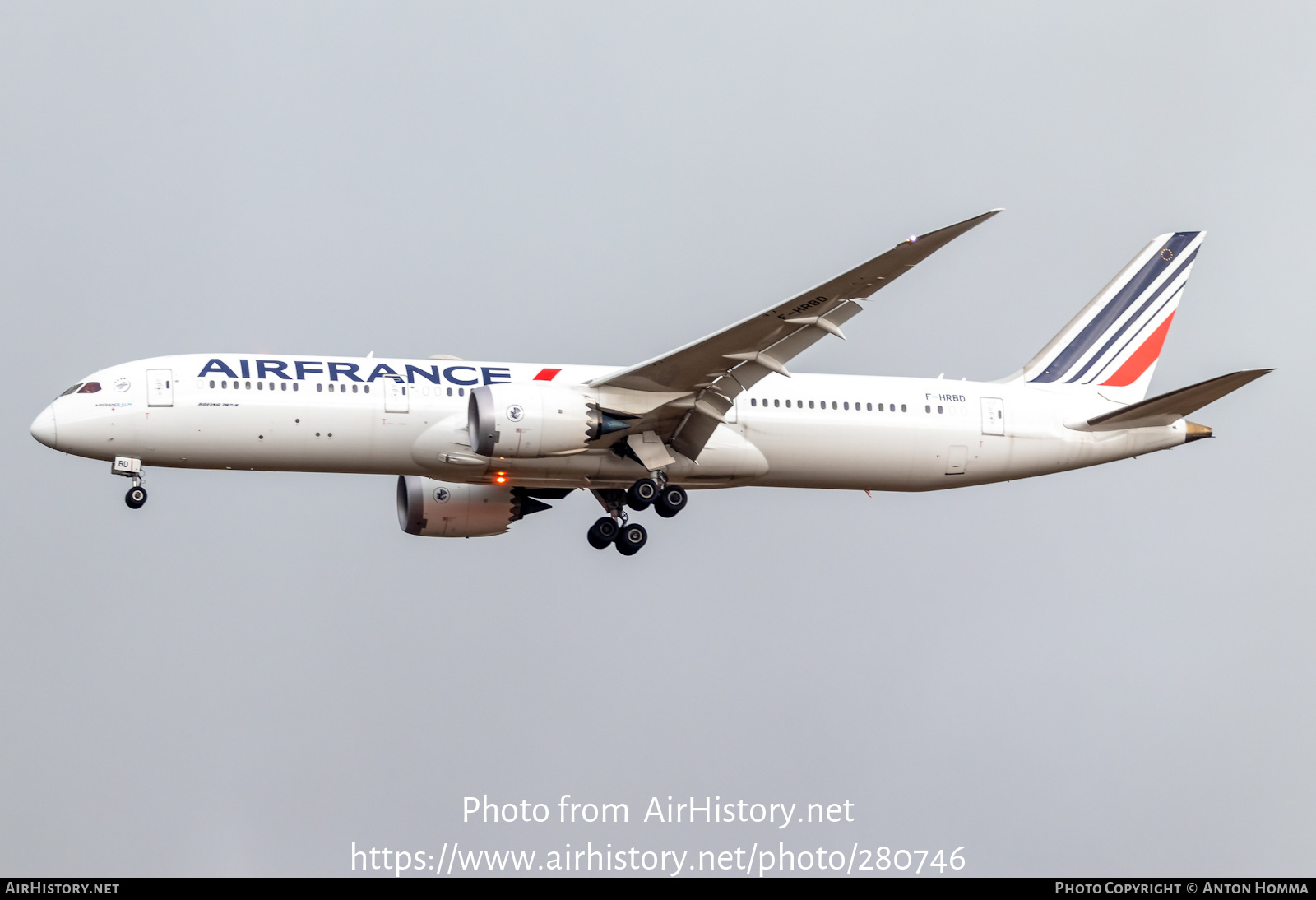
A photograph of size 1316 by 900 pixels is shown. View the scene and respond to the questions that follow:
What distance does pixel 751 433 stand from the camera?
4128 cm

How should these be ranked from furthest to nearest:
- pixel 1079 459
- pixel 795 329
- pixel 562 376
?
pixel 1079 459
pixel 562 376
pixel 795 329

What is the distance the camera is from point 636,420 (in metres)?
39.7

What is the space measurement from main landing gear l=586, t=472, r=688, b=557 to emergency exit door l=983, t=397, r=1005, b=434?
7.68 metres

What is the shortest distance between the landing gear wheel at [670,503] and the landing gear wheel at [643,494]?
1.42ft

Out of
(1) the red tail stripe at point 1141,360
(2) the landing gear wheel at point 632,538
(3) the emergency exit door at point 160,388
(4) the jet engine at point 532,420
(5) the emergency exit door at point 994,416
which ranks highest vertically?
(1) the red tail stripe at point 1141,360

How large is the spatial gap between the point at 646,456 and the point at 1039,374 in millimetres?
11221

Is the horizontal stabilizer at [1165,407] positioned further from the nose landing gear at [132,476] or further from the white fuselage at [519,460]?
the nose landing gear at [132,476]

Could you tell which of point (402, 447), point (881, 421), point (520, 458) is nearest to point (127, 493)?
point (402, 447)

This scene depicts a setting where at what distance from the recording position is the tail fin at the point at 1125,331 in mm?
45156

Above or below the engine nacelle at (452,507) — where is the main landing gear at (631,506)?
below

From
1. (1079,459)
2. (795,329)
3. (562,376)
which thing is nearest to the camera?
(795,329)

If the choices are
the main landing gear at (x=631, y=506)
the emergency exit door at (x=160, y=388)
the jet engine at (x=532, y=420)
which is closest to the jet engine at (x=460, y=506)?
the main landing gear at (x=631, y=506)

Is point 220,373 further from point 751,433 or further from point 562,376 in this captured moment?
point 751,433

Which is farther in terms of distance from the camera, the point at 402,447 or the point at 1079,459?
the point at 1079,459
